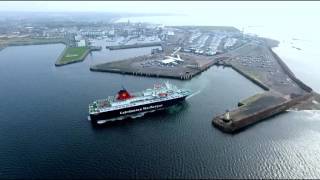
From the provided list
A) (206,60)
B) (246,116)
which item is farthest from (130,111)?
(206,60)

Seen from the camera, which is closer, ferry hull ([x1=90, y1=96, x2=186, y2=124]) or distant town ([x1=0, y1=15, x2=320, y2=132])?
ferry hull ([x1=90, y1=96, x2=186, y2=124])

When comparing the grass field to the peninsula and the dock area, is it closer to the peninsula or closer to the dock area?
the dock area

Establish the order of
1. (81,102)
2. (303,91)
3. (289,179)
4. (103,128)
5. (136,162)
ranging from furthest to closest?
(303,91), (81,102), (103,128), (136,162), (289,179)

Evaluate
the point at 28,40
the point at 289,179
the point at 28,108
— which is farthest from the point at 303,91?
the point at 28,40

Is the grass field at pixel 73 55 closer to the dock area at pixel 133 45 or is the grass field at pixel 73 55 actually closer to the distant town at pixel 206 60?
the distant town at pixel 206 60

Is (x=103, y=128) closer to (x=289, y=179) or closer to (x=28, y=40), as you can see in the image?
(x=289, y=179)

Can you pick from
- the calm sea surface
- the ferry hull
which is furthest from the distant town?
the ferry hull
